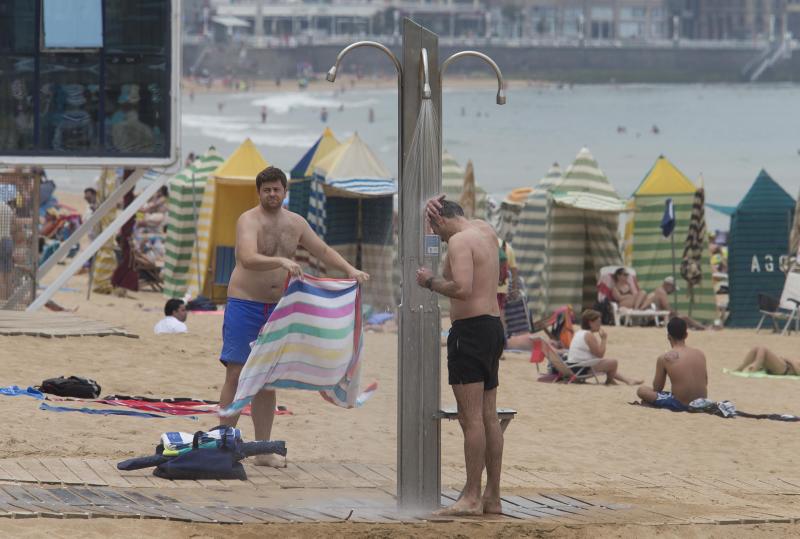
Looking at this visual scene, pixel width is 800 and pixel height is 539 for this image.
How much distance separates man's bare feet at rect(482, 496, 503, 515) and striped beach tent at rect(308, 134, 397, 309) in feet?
31.6

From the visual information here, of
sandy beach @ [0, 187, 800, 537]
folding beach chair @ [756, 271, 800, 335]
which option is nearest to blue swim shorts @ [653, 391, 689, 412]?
sandy beach @ [0, 187, 800, 537]

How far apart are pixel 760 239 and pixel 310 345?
11063 mm

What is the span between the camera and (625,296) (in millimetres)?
16719

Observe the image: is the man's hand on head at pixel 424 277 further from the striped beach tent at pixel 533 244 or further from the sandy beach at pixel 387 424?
the striped beach tent at pixel 533 244

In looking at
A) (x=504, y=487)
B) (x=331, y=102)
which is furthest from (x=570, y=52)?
(x=504, y=487)

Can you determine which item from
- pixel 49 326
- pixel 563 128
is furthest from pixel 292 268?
pixel 563 128

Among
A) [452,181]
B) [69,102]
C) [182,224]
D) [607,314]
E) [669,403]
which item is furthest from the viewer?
[452,181]

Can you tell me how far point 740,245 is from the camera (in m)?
16.7

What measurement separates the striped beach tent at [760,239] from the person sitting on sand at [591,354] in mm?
5483

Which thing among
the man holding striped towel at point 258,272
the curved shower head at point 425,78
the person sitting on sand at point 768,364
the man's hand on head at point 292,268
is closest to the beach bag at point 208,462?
the man holding striped towel at point 258,272

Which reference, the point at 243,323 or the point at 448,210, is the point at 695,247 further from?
the point at 448,210

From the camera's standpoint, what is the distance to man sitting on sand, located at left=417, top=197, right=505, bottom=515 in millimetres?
5934

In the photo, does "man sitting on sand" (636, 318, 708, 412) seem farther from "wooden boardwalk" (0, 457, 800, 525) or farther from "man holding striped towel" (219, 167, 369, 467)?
"man holding striped towel" (219, 167, 369, 467)

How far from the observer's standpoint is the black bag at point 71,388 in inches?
339
